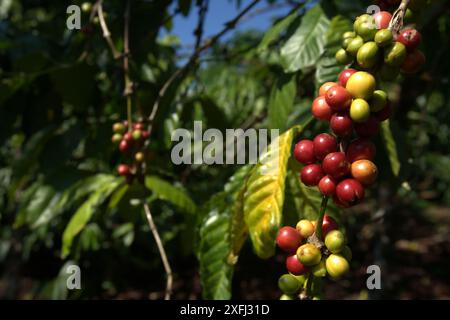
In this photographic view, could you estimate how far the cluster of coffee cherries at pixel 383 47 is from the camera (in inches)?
28.2

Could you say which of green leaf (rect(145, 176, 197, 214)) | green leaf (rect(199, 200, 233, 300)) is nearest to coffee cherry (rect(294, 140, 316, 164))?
green leaf (rect(199, 200, 233, 300))

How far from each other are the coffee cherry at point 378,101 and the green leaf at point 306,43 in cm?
49

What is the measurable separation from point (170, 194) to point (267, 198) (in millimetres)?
578

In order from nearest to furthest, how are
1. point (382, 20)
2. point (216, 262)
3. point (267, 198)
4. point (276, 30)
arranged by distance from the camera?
point (382, 20) → point (267, 198) → point (216, 262) → point (276, 30)

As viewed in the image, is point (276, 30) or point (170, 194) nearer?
point (276, 30)

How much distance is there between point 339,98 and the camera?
0.69 meters

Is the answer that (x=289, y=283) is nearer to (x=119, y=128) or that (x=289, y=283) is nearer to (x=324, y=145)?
(x=324, y=145)

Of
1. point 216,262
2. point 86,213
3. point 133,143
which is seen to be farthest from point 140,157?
point 216,262

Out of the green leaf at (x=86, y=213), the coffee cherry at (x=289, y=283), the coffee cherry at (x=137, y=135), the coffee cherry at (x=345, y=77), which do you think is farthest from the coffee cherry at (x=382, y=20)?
the green leaf at (x=86, y=213)

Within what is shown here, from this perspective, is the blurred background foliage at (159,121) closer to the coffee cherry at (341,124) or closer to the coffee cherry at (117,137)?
the coffee cherry at (117,137)

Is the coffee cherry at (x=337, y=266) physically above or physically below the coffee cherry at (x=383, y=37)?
below

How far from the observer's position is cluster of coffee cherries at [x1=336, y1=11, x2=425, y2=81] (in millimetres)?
715

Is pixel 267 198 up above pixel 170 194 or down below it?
below

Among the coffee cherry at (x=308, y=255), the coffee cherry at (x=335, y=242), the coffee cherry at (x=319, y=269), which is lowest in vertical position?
the coffee cherry at (x=319, y=269)
